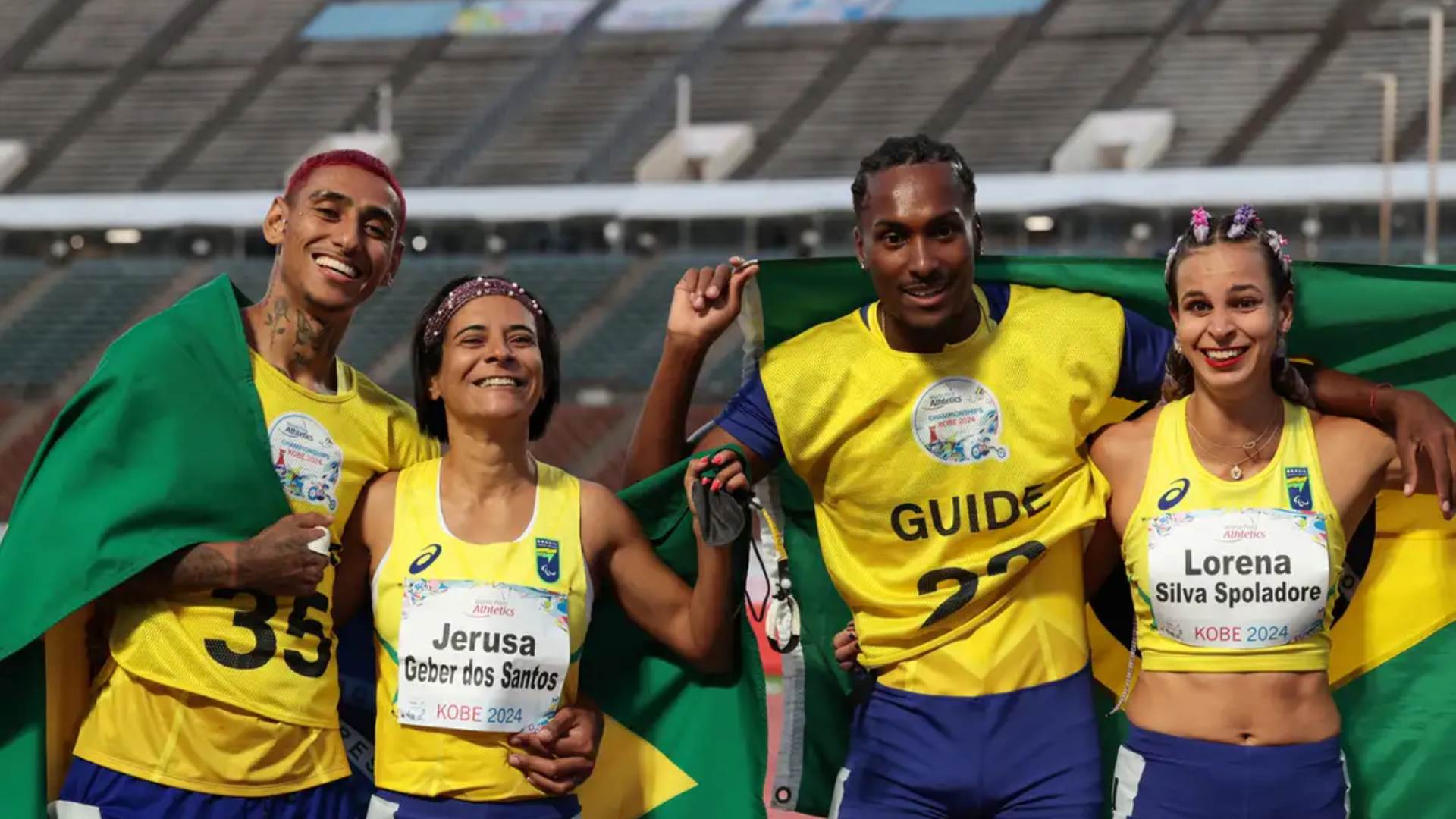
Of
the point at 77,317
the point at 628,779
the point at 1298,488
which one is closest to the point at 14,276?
the point at 77,317

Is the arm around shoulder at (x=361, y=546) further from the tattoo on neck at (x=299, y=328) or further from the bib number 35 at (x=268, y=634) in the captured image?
the tattoo on neck at (x=299, y=328)

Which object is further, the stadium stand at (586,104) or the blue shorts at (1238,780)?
the stadium stand at (586,104)

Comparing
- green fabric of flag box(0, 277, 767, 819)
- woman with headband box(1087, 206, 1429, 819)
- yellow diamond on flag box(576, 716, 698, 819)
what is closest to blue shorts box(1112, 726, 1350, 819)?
woman with headband box(1087, 206, 1429, 819)

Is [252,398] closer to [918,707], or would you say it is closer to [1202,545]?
[918,707]

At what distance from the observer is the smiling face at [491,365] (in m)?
4.51

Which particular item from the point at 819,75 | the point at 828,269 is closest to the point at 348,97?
the point at 819,75

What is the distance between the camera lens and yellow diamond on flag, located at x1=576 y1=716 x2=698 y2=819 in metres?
4.96

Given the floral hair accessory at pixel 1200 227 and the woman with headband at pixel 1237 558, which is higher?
the floral hair accessory at pixel 1200 227

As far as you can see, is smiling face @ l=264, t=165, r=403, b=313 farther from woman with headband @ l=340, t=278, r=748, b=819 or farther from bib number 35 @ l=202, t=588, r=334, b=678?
bib number 35 @ l=202, t=588, r=334, b=678

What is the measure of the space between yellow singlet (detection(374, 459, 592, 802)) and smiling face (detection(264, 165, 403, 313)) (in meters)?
0.58

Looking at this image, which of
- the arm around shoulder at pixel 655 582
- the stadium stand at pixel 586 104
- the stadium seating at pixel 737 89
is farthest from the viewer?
the stadium seating at pixel 737 89

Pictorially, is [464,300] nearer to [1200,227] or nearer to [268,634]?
[268,634]

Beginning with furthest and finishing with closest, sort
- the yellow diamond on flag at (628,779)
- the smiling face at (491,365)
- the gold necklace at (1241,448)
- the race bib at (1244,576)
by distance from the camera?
the yellow diamond on flag at (628,779) < the smiling face at (491,365) < the gold necklace at (1241,448) < the race bib at (1244,576)

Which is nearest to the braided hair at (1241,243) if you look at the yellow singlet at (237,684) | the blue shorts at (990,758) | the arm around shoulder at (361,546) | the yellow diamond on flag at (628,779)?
the blue shorts at (990,758)
